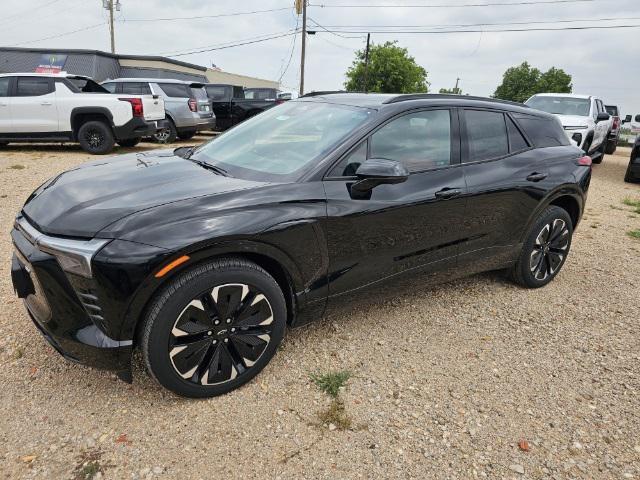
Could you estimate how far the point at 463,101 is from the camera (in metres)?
3.40

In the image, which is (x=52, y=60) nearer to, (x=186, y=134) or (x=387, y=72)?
(x=186, y=134)

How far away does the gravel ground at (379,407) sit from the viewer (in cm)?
211

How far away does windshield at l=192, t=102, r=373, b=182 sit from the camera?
273 centimetres

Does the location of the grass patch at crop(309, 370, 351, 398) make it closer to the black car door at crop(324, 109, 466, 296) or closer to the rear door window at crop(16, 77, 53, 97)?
the black car door at crop(324, 109, 466, 296)

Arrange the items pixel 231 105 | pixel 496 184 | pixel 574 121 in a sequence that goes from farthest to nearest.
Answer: pixel 231 105, pixel 574 121, pixel 496 184

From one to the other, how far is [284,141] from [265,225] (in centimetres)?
88

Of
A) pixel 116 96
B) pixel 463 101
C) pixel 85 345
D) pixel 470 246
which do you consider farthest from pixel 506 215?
pixel 116 96

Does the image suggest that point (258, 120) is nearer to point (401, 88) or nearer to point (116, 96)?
point (116, 96)

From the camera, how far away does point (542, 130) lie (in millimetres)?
3914

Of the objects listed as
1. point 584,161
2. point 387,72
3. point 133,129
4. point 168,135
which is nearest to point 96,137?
point 133,129

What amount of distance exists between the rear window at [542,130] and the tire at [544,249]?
57 cm

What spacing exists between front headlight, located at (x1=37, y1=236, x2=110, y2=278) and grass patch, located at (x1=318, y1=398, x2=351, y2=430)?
53.1 inches

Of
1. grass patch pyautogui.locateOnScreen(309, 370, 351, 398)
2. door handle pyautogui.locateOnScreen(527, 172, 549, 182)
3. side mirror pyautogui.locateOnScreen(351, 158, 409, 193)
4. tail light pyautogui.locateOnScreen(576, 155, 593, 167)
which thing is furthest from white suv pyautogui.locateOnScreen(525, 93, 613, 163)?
grass patch pyautogui.locateOnScreen(309, 370, 351, 398)

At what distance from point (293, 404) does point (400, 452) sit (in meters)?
0.61
